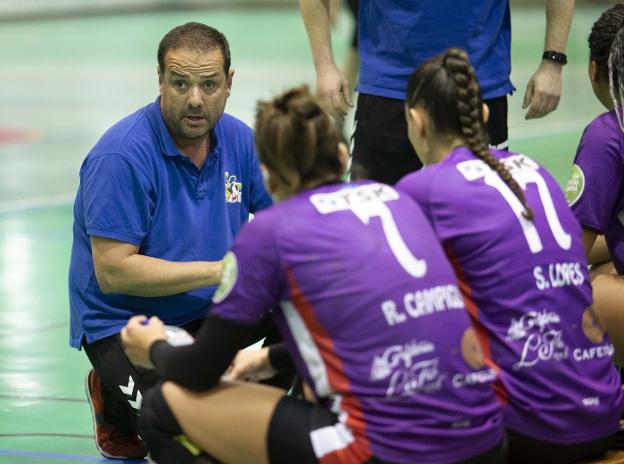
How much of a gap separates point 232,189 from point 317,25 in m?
0.78

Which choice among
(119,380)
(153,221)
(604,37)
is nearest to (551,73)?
(604,37)

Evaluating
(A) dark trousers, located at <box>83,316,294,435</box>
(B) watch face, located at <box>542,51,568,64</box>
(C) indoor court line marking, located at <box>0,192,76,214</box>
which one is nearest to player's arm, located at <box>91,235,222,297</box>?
(A) dark trousers, located at <box>83,316,294,435</box>

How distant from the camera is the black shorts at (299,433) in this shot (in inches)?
117

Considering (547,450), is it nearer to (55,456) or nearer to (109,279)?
(109,279)

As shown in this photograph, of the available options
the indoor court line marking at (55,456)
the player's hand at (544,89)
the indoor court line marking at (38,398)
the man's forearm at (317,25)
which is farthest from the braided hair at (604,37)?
the indoor court line marking at (38,398)

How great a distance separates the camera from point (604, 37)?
4035 millimetres

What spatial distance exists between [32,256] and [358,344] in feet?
14.7

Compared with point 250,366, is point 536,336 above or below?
above

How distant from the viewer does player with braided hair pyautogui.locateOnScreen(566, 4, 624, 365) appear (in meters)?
3.81

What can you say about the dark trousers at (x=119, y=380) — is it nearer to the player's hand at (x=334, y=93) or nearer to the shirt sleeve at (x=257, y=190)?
the shirt sleeve at (x=257, y=190)

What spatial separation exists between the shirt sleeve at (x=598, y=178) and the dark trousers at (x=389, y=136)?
30.5 inches

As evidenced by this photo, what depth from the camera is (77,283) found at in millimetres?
4211

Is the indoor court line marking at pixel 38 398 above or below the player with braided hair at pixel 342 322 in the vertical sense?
below

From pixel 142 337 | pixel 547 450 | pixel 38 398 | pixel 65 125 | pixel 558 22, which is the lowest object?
pixel 65 125
